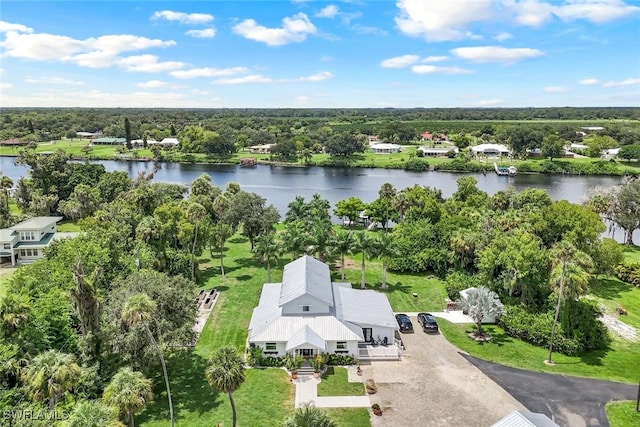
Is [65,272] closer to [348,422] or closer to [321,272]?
[321,272]

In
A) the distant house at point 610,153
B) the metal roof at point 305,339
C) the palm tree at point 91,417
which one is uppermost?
the distant house at point 610,153

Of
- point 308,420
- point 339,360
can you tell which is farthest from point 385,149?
point 308,420

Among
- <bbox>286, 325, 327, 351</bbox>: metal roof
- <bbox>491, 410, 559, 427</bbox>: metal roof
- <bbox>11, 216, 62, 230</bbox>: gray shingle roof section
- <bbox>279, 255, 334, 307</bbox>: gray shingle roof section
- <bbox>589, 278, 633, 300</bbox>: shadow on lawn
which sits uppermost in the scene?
<bbox>11, 216, 62, 230</bbox>: gray shingle roof section

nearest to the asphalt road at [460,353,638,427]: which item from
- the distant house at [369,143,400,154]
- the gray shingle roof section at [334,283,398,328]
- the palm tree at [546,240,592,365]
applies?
the palm tree at [546,240,592,365]

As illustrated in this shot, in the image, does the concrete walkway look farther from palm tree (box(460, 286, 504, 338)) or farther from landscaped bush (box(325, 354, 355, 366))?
palm tree (box(460, 286, 504, 338))

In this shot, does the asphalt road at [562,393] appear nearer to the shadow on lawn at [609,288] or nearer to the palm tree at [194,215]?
the shadow on lawn at [609,288]

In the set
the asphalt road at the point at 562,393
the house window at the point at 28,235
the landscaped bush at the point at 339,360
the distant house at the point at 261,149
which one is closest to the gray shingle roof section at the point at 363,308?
the landscaped bush at the point at 339,360

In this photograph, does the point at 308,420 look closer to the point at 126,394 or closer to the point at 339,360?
the point at 126,394
